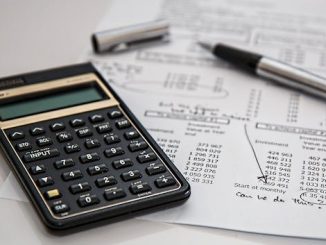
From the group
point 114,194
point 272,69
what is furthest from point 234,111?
point 114,194

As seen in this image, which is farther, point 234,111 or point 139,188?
point 234,111

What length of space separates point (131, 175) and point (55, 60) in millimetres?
220

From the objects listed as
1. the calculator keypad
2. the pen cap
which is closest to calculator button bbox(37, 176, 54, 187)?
the calculator keypad

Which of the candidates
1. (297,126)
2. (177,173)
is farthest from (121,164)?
(297,126)

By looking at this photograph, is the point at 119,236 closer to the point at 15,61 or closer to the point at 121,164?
the point at 121,164

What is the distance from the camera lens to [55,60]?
60 cm

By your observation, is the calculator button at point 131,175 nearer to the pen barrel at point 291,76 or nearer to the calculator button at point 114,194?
the calculator button at point 114,194

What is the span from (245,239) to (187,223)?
4 cm

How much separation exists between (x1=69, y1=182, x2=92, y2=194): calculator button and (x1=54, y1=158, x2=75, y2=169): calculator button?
0.08ft

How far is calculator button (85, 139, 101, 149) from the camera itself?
45 cm

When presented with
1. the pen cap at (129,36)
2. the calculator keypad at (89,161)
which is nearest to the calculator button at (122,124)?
the calculator keypad at (89,161)

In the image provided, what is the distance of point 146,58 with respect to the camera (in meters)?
0.61

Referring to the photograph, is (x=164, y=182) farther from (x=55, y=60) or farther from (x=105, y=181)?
(x=55, y=60)

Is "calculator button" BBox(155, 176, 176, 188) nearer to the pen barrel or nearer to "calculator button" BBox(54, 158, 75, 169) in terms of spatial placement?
"calculator button" BBox(54, 158, 75, 169)
